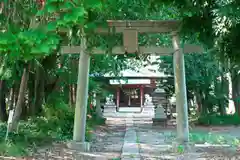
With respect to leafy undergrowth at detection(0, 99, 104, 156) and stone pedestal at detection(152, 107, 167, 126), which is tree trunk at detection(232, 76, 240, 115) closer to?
stone pedestal at detection(152, 107, 167, 126)

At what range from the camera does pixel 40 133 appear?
1120cm

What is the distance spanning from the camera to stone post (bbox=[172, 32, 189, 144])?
9.67 metres

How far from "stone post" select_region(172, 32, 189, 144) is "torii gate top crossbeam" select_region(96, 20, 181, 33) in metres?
0.30

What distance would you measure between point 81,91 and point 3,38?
6626 millimetres

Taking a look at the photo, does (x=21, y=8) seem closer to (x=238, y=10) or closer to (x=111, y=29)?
(x=238, y=10)

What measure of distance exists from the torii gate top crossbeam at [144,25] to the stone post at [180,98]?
12.0 inches

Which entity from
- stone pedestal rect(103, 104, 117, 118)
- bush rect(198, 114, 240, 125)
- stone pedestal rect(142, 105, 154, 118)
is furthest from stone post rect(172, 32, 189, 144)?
stone pedestal rect(142, 105, 154, 118)

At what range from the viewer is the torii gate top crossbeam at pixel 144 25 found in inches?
380

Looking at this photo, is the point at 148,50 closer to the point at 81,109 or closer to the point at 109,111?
the point at 81,109

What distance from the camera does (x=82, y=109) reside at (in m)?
9.91

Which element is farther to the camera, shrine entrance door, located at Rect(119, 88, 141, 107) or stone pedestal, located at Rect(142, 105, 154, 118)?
shrine entrance door, located at Rect(119, 88, 141, 107)

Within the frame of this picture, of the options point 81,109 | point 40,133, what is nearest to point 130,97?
point 40,133

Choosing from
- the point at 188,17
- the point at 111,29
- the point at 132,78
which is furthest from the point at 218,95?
the point at 188,17

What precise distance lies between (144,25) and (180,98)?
86.8 inches
